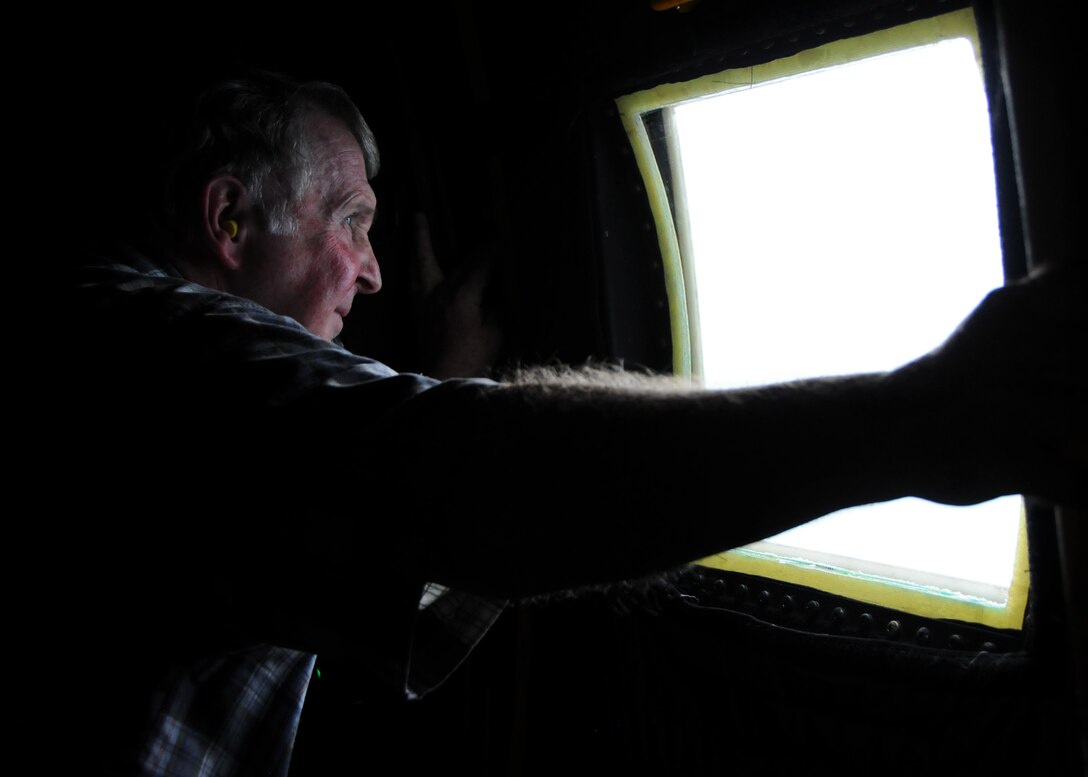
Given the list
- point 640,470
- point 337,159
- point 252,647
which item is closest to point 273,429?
point 640,470

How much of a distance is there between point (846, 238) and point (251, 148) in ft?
3.00

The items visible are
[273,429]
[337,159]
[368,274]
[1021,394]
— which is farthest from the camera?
[368,274]

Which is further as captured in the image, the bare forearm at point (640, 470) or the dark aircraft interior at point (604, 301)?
the dark aircraft interior at point (604, 301)

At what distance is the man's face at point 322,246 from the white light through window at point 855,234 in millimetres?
574

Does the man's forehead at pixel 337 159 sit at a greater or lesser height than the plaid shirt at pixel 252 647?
greater

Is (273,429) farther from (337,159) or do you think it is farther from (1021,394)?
(337,159)

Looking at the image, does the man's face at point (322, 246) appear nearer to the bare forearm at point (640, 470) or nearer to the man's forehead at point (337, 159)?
the man's forehead at point (337, 159)

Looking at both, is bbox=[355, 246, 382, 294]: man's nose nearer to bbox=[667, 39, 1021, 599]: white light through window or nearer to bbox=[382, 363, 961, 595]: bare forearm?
bbox=[667, 39, 1021, 599]: white light through window

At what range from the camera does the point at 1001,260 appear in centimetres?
75

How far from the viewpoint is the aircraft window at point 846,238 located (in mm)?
830

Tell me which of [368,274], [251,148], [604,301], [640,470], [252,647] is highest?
[251,148]

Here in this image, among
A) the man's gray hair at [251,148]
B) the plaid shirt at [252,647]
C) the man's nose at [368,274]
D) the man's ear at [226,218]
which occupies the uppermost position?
the man's gray hair at [251,148]

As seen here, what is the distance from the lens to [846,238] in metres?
0.95

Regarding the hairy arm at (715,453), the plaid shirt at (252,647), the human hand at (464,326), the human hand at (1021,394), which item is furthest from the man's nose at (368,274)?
the human hand at (1021,394)
